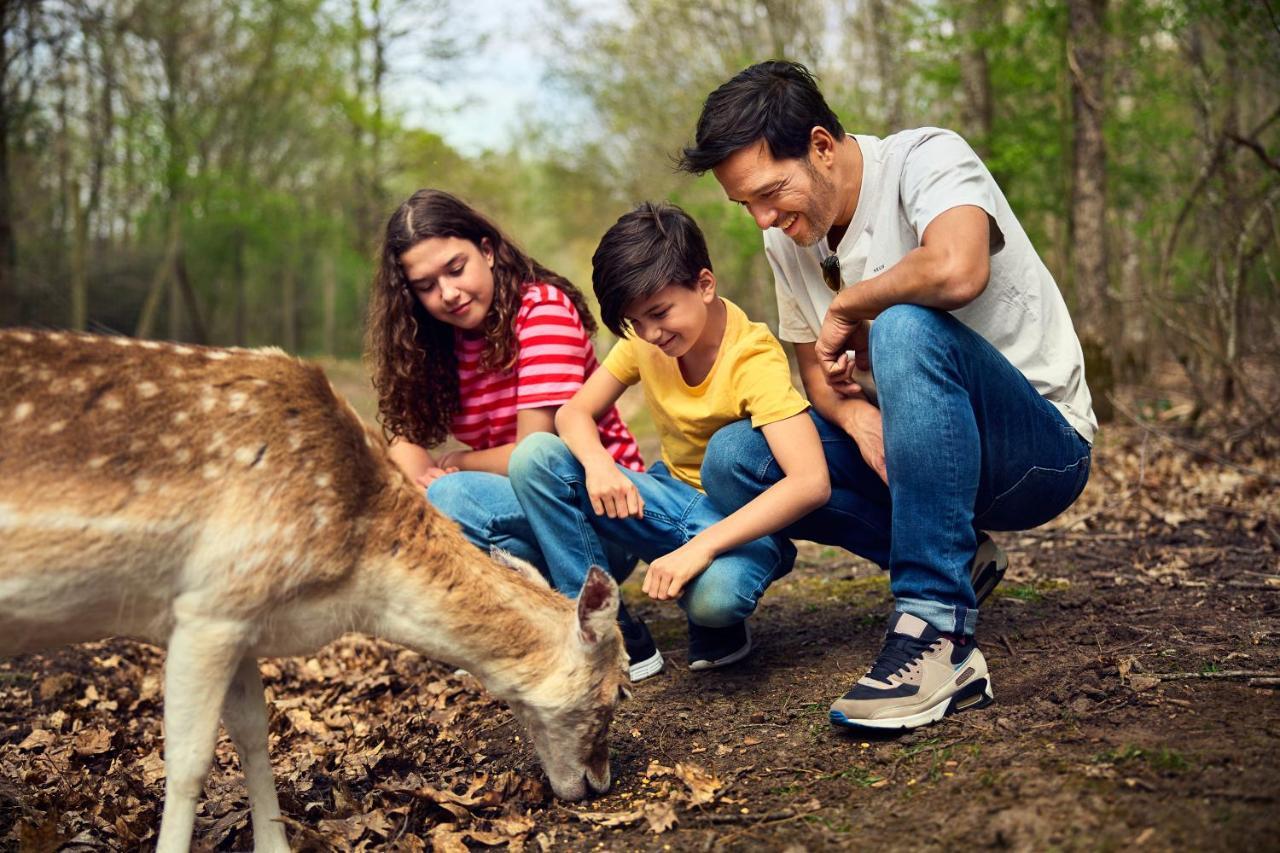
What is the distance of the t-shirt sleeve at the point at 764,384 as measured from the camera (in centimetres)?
393

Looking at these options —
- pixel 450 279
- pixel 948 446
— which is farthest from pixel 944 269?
pixel 450 279

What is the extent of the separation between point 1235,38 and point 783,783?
6998 millimetres

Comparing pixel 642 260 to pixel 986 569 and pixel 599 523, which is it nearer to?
pixel 599 523

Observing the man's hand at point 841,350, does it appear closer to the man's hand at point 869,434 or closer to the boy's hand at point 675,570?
the man's hand at point 869,434

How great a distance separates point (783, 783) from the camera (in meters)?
3.31

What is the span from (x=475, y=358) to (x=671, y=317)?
1153 millimetres

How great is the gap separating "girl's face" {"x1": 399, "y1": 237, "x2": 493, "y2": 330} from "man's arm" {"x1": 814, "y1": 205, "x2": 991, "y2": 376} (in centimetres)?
164

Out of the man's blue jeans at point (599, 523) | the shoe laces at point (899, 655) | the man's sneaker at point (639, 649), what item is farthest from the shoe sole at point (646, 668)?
the shoe laces at point (899, 655)

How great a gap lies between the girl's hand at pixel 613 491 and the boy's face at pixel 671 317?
1.61 ft

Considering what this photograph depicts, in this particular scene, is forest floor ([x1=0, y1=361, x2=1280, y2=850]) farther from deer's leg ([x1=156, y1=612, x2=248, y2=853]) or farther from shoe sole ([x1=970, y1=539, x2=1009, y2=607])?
deer's leg ([x1=156, y1=612, x2=248, y2=853])

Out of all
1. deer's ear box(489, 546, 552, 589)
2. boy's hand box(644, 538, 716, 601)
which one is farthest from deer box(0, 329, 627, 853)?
boy's hand box(644, 538, 716, 601)

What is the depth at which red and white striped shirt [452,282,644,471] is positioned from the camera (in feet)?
14.8

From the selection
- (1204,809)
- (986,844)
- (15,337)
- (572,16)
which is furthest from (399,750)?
(572,16)

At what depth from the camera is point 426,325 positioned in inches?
185
